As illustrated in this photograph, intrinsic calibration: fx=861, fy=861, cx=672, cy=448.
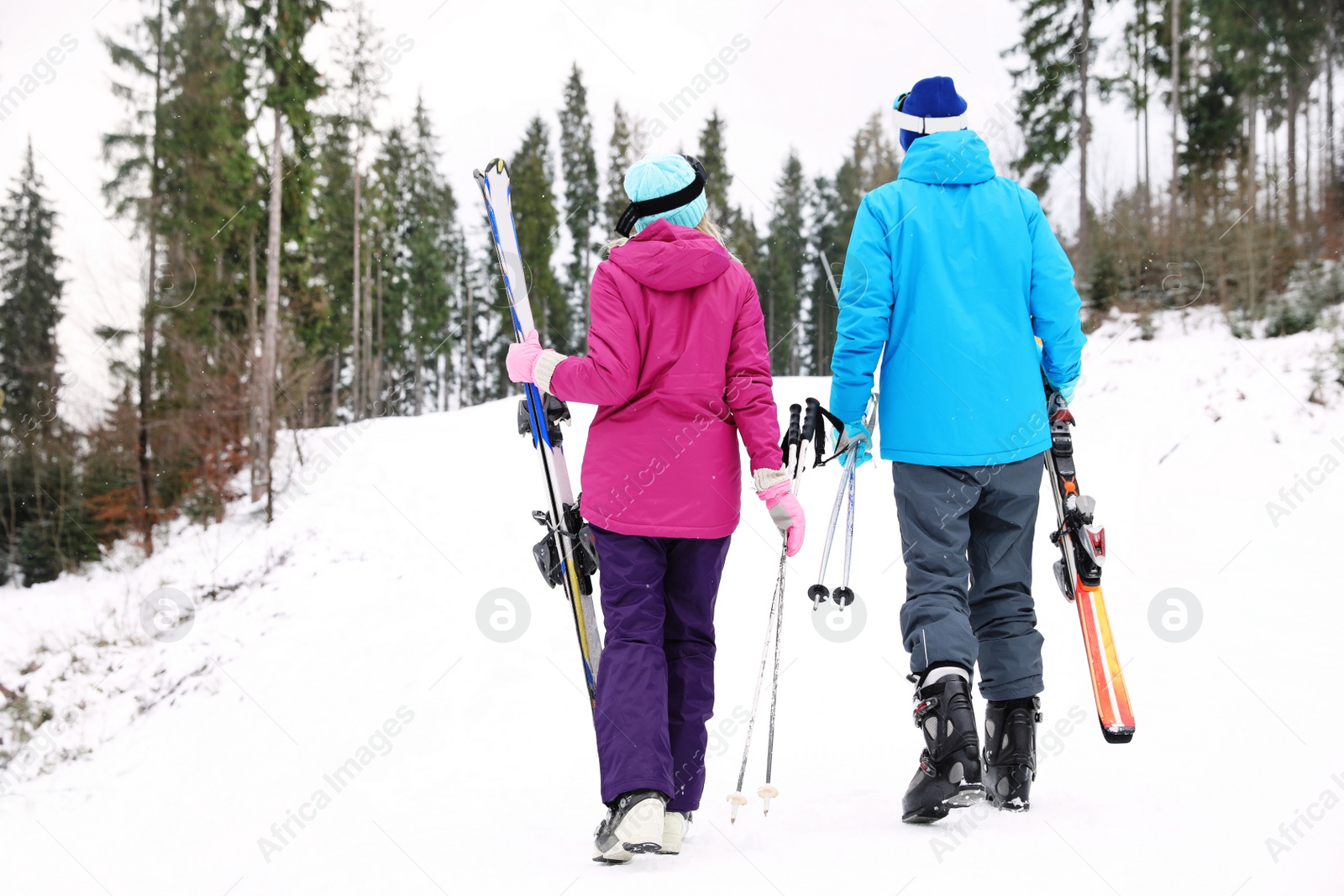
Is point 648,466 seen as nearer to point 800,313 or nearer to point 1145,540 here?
point 1145,540

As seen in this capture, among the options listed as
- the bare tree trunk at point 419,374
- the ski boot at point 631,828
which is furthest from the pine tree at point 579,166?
the ski boot at point 631,828

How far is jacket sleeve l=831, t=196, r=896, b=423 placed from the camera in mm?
2604

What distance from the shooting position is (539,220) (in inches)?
1230

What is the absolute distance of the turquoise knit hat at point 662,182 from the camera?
98.1 inches

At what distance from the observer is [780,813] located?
2.73 m

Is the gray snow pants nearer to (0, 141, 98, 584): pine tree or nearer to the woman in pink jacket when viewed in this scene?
the woman in pink jacket

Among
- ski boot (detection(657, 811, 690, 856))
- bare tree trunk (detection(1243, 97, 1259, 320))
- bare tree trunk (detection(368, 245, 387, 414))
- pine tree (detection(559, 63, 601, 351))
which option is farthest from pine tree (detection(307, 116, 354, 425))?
ski boot (detection(657, 811, 690, 856))

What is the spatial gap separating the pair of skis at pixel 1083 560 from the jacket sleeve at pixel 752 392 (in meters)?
0.97

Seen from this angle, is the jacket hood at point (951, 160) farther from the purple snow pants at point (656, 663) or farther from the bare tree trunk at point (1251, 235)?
the bare tree trunk at point (1251, 235)

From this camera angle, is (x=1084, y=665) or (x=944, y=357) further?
(x=1084, y=665)

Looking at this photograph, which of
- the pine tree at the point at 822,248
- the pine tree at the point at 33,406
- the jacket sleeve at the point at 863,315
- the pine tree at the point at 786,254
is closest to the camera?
the jacket sleeve at the point at 863,315

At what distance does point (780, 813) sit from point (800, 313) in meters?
39.3

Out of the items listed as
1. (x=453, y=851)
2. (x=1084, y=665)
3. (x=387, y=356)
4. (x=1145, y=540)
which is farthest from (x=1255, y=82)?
(x=387, y=356)

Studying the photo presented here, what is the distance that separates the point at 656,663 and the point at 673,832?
1.48 feet
